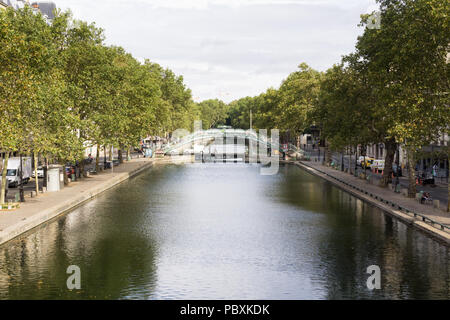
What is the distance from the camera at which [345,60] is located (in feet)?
179

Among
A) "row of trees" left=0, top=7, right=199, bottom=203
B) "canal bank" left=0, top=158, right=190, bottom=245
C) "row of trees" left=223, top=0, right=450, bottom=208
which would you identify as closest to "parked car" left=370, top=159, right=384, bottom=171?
"row of trees" left=223, top=0, right=450, bottom=208

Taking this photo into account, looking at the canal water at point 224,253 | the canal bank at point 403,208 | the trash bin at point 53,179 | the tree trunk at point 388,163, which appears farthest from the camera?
the tree trunk at point 388,163

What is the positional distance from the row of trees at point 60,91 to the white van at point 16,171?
12.5 feet

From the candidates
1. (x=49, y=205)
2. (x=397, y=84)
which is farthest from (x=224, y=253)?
(x=397, y=84)

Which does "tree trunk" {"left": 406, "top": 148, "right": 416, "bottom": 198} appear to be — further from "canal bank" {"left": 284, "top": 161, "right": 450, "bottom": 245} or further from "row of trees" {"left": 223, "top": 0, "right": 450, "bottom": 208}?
"canal bank" {"left": 284, "top": 161, "right": 450, "bottom": 245}

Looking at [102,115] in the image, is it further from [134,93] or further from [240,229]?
[240,229]

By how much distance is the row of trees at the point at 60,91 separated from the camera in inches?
1419

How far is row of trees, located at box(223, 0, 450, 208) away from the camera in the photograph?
3791 cm

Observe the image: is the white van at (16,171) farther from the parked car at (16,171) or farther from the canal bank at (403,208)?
the canal bank at (403,208)

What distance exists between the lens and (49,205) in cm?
4112

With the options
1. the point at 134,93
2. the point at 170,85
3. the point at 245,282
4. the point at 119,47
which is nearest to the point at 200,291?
the point at 245,282

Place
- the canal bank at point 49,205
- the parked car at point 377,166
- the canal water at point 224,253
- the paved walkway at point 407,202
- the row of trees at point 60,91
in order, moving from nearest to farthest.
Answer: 1. the canal water at point 224,253
2. the canal bank at point 49,205
3. the row of trees at point 60,91
4. the paved walkway at point 407,202
5. the parked car at point 377,166

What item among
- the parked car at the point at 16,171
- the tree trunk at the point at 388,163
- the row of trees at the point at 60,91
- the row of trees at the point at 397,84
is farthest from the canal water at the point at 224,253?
the parked car at the point at 16,171

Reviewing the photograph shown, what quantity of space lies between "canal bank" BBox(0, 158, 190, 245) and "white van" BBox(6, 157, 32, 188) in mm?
4734
